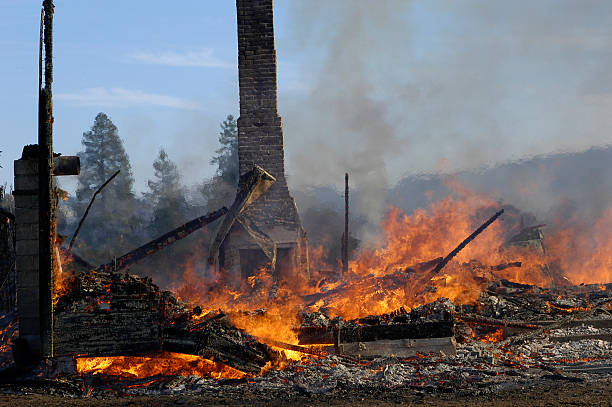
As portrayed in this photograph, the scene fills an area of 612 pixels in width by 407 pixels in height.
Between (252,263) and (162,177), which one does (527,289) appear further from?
(162,177)

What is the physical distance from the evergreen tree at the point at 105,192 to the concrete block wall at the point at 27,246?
113 ft

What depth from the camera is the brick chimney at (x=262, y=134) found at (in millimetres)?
19125

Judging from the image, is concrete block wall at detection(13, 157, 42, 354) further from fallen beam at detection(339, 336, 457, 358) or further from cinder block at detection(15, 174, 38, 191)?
fallen beam at detection(339, 336, 457, 358)

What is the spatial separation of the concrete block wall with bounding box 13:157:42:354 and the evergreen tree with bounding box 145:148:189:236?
32017 mm

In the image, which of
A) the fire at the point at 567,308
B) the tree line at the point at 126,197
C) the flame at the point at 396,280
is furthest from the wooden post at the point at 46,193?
the tree line at the point at 126,197

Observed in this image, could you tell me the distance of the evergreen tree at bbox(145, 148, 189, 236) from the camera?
4347 cm

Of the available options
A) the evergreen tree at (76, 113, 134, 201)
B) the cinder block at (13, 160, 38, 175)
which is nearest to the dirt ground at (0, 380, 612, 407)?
the cinder block at (13, 160, 38, 175)

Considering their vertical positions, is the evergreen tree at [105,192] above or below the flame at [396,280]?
above

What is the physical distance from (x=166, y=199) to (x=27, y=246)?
40.0m

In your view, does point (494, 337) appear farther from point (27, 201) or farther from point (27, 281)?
point (27, 201)

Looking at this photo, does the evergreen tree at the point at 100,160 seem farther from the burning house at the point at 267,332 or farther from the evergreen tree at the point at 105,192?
the burning house at the point at 267,332

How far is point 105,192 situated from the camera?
50.2m

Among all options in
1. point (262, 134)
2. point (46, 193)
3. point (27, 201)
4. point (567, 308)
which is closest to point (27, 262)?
point (27, 201)

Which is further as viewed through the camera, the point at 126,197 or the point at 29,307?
the point at 126,197
